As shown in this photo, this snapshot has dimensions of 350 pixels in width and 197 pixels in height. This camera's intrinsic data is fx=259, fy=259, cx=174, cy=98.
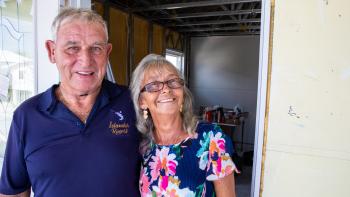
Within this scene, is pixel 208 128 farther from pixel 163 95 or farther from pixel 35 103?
pixel 35 103

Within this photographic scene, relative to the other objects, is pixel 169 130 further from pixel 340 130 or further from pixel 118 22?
pixel 118 22

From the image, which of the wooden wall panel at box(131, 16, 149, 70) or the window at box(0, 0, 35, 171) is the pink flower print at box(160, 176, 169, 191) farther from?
the wooden wall panel at box(131, 16, 149, 70)

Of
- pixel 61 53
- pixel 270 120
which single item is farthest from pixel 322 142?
pixel 61 53

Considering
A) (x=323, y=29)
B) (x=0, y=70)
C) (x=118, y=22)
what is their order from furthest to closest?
(x=118, y=22) → (x=0, y=70) → (x=323, y=29)

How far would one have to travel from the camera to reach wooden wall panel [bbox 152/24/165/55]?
19.0ft

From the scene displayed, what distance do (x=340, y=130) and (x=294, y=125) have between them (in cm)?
18

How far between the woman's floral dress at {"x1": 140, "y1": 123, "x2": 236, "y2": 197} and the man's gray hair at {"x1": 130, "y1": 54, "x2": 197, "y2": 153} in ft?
0.29


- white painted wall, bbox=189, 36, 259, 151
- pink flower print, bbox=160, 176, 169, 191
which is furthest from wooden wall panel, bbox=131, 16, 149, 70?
pink flower print, bbox=160, 176, 169, 191

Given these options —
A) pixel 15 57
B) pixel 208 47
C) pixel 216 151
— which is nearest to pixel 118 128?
pixel 216 151

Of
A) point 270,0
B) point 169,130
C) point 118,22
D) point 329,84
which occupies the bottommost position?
point 169,130

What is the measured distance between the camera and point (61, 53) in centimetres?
119

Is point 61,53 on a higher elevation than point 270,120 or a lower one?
higher

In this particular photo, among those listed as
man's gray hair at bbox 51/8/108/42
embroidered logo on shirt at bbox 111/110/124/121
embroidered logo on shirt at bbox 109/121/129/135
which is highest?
man's gray hair at bbox 51/8/108/42

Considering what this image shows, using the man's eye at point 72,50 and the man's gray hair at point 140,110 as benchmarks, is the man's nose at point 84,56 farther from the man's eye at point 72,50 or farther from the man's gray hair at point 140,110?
the man's gray hair at point 140,110
